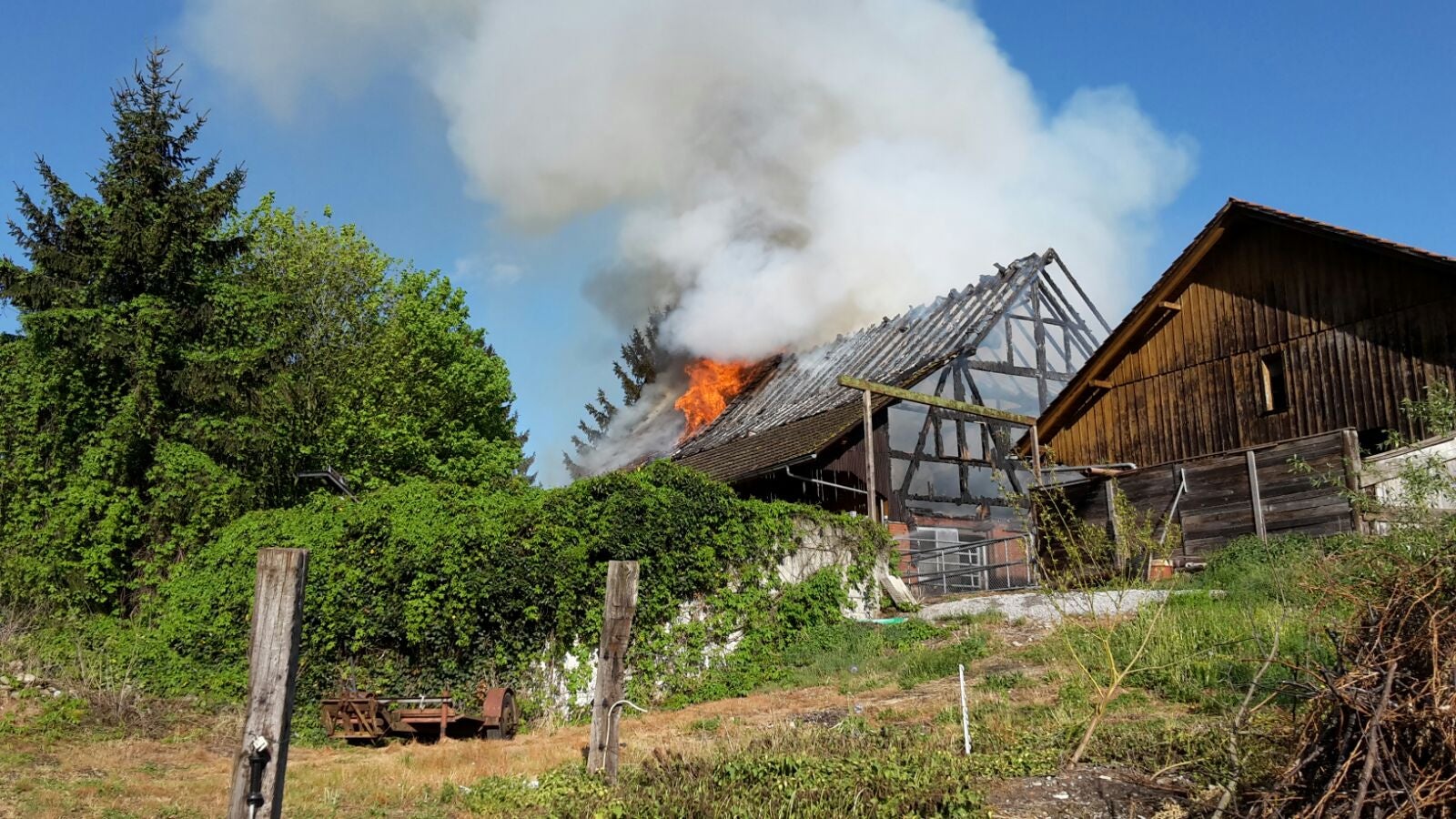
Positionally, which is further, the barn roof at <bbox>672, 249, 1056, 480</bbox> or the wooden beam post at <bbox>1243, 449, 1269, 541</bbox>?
the barn roof at <bbox>672, 249, 1056, 480</bbox>

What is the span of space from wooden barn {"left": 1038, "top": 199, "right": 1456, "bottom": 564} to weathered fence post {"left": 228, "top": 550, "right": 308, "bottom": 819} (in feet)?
46.7

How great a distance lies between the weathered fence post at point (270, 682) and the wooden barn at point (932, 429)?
15444 mm

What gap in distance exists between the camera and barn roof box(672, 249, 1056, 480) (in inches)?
992

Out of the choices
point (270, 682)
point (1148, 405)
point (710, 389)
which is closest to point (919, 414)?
point (1148, 405)

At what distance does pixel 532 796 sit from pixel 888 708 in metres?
4.51

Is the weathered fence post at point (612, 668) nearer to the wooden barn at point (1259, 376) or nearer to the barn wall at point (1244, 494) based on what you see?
the barn wall at point (1244, 494)

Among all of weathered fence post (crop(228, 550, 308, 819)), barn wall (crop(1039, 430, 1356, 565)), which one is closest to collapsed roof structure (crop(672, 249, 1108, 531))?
barn wall (crop(1039, 430, 1356, 565))

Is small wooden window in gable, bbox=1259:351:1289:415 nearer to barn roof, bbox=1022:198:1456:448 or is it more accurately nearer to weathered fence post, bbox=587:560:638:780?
barn roof, bbox=1022:198:1456:448

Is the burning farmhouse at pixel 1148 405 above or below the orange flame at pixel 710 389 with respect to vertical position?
below

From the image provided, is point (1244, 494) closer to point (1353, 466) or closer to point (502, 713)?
point (1353, 466)

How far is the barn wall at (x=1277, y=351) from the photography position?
1733cm

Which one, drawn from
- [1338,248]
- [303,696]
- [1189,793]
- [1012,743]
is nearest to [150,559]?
[303,696]

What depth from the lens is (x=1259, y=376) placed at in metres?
19.8

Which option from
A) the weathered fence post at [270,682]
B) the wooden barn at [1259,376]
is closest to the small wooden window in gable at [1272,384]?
the wooden barn at [1259,376]
